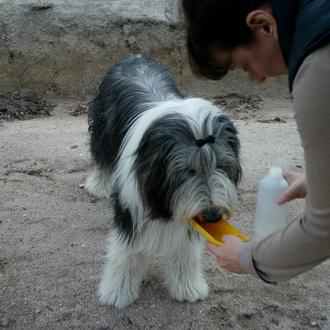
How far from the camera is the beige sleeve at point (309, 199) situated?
128 cm

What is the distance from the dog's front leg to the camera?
115 inches

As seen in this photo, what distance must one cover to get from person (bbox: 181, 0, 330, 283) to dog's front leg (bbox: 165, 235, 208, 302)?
1.15m

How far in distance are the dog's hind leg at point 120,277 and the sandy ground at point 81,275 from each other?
0.06m

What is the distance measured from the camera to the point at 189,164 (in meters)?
2.20

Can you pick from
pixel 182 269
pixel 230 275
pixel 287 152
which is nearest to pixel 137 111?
pixel 182 269

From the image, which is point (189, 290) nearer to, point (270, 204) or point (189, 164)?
point (270, 204)

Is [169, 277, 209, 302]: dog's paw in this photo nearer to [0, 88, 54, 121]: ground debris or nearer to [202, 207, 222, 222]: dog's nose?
[202, 207, 222, 222]: dog's nose

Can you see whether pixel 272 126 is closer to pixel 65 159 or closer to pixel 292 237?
pixel 65 159

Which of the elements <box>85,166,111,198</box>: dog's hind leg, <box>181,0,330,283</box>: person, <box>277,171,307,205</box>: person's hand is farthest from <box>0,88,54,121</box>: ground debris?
<box>181,0,330,283</box>: person

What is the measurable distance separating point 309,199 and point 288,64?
0.39m

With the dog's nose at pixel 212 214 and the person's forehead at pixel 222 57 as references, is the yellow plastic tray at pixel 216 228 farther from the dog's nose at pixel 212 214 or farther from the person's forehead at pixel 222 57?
the person's forehead at pixel 222 57

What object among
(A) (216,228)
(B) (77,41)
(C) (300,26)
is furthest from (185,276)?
(B) (77,41)

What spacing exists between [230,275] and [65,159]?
2.05 m

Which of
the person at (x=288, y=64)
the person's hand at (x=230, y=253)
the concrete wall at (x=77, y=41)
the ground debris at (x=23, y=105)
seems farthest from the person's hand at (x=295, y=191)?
the concrete wall at (x=77, y=41)
